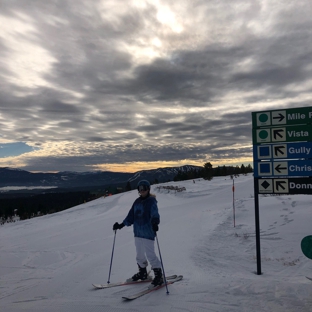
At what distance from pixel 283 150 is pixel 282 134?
0.39 m

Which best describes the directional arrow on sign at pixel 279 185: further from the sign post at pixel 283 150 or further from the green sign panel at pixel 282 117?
the green sign panel at pixel 282 117

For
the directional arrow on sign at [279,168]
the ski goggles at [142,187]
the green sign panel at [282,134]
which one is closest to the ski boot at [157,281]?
the ski goggles at [142,187]

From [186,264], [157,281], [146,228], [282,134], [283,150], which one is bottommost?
[186,264]

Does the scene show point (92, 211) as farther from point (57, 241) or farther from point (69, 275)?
point (69, 275)

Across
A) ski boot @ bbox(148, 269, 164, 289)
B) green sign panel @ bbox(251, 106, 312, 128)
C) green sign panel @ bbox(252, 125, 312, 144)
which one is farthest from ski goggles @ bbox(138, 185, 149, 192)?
green sign panel @ bbox(251, 106, 312, 128)

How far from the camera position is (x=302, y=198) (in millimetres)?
15891

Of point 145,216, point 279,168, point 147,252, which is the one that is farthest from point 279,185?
point 147,252

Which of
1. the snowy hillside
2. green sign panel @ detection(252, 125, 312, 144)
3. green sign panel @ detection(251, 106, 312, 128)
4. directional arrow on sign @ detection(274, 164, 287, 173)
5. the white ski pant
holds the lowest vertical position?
the snowy hillside

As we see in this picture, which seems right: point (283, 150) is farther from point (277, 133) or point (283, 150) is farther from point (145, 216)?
point (145, 216)

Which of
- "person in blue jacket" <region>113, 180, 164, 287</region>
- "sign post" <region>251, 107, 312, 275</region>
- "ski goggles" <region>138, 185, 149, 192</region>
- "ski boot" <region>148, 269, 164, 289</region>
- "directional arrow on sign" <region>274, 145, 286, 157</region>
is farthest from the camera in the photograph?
"directional arrow on sign" <region>274, 145, 286, 157</region>

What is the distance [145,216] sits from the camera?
20.6 ft

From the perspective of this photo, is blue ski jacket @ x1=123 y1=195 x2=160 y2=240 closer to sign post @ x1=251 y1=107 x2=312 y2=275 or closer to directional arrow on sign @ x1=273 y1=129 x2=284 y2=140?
sign post @ x1=251 y1=107 x2=312 y2=275

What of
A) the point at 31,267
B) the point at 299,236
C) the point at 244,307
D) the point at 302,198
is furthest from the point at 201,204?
the point at 244,307

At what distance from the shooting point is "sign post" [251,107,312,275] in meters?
7.07
